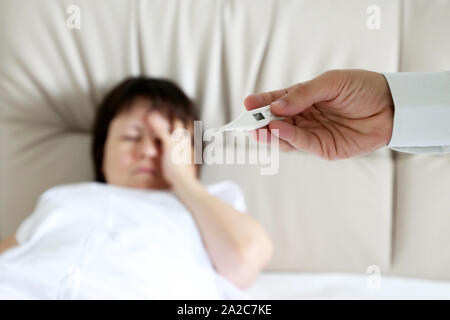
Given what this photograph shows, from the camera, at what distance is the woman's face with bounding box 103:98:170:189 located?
35.2 inches

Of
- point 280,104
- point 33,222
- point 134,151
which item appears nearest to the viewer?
point 280,104

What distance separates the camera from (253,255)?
2.48 ft

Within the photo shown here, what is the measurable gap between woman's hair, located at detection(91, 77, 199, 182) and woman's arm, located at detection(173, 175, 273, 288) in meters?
0.18

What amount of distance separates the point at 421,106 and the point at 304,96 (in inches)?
5.2

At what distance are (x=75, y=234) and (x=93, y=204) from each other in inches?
3.0

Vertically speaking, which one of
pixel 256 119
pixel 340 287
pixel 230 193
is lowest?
pixel 340 287

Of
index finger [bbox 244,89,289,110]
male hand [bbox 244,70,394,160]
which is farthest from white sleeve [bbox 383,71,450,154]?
index finger [bbox 244,89,289,110]

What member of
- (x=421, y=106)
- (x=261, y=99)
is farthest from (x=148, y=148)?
(x=421, y=106)

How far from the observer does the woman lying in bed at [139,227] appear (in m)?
0.65

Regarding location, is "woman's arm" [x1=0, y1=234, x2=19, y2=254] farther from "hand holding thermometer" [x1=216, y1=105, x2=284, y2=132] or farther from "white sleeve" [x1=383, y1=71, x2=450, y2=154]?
"white sleeve" [x1=383, y1=71, x2=450, y2=154]

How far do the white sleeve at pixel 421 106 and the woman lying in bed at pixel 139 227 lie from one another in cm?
37

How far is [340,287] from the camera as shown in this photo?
2.41 feet

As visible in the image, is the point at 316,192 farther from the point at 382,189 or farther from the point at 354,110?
the point at 354,110

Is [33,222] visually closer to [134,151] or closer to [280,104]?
[134,151]
